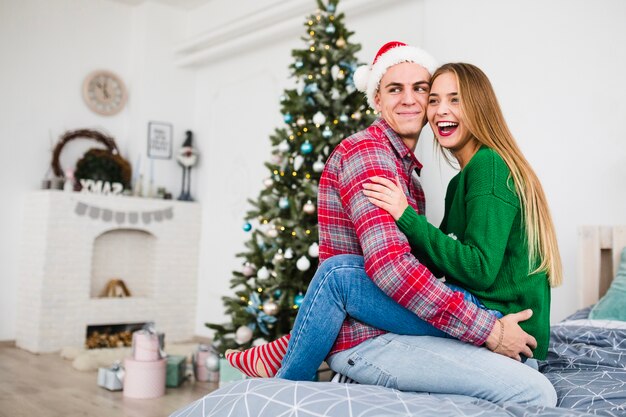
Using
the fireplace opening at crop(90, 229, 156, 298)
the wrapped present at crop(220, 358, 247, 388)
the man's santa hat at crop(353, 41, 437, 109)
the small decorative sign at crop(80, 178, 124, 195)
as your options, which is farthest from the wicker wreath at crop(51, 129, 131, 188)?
the man's santa hat at crop(353, 41, 437, 109)

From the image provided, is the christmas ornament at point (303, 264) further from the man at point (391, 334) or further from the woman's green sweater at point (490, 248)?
the woman's green sweater at point (490, 248)

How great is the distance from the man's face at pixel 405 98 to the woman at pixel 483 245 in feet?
0.64

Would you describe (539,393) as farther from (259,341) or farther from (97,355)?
(97,355)

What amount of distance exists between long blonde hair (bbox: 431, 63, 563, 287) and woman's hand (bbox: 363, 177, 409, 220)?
1.04 ft

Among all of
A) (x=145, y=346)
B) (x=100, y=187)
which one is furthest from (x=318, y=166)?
(x=100, y=187)

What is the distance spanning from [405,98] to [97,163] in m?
3.81

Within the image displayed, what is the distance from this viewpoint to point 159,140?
18.6ft

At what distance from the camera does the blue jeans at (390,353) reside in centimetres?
152

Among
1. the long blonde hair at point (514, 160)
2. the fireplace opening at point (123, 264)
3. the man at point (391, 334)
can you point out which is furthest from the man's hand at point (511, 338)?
the fireplace opening at point (123, 264)

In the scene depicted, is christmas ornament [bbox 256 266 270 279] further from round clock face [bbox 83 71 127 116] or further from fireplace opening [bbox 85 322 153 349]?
round clock face [bbox 83 71 127 116]

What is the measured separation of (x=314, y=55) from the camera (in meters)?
3.46

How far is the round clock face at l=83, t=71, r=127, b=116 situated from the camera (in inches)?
214

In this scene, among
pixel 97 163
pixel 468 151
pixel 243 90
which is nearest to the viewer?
pixel 468 151

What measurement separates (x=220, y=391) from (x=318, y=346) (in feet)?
0.92
